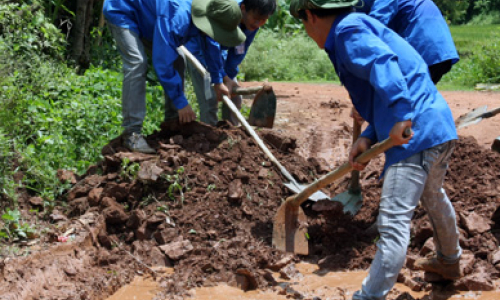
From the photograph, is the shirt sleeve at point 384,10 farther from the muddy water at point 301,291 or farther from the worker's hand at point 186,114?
the muddy water at point 301,291

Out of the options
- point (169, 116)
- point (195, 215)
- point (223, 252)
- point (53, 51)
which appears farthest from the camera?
point (53, 51)

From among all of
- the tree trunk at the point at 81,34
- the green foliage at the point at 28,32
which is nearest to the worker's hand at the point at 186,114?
the green foliage at the point at 28,32

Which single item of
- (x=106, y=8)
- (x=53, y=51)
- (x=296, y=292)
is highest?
(x=106, y=8)

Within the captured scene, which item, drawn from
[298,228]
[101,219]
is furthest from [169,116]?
[298,228]

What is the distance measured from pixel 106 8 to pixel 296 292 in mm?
2950

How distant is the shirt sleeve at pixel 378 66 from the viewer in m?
2.91

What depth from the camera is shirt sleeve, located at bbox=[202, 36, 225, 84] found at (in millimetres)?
5297

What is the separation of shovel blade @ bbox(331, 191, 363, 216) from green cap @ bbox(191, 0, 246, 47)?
160 cm

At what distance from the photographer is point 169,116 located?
568cm

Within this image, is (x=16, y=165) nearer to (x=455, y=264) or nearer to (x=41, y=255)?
(x=41, y=255)

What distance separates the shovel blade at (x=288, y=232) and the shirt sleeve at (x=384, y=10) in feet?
4.99

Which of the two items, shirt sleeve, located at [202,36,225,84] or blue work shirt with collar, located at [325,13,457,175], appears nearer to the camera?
blue work shirt with collar, located at [325,13,457,175]

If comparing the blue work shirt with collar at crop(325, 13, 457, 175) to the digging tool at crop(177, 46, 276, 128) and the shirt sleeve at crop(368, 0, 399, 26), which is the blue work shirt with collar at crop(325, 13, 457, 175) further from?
the digging tool at crop(177, 46, 276, 128)

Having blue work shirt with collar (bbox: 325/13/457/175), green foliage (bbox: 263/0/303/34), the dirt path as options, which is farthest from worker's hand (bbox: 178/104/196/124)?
green foliage (bbox: 263/0/303/34)
